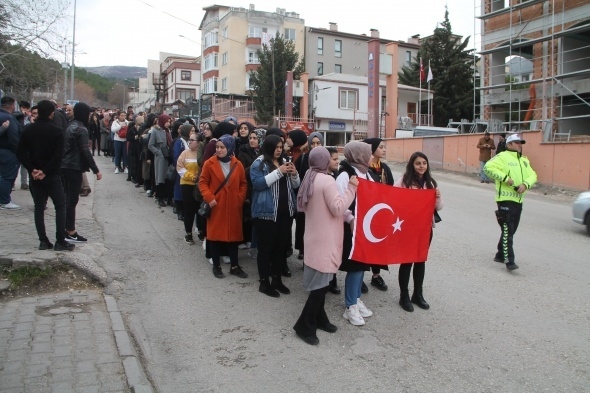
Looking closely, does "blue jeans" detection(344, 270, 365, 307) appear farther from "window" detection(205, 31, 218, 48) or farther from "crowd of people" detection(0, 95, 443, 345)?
"window" detection(205, 31, 218, 48)

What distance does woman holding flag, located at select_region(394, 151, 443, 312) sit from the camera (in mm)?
5898

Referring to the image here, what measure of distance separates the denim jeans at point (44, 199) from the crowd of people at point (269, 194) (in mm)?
13

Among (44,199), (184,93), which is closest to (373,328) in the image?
(44,199)

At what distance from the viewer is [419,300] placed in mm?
5957

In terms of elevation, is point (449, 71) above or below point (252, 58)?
below

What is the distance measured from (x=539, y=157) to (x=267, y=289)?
16.4 metres

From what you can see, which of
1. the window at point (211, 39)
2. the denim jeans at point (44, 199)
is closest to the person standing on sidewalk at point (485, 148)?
the denim jeans at point (44, 199)

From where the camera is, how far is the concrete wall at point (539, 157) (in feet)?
57.7

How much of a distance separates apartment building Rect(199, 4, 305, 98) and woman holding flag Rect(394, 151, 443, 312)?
5337 cm

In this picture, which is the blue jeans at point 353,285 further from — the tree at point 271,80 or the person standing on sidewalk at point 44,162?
the tree at point 271,80

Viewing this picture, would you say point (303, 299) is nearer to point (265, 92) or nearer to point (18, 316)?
point (18, 316)

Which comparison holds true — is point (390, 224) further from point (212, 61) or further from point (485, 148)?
point (212, 61)

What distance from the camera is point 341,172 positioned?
5.39 meters

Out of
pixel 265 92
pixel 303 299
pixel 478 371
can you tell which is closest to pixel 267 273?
pixel 303 299
